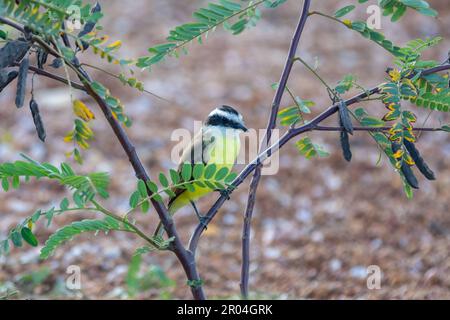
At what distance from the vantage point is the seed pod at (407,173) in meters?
2.42

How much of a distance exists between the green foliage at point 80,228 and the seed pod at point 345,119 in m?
0.88

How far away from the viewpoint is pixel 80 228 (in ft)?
8.05

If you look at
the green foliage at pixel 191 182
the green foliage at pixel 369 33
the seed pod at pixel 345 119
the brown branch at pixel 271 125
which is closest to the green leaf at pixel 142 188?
the green foliage at pixel 191 182

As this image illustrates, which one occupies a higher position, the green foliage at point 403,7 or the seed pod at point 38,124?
the green foliage at point 403,7

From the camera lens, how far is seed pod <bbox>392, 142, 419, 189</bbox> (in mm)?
2418

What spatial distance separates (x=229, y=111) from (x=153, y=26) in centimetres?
502

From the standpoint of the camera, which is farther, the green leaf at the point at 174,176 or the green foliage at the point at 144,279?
the green foliage at the point at 144,279

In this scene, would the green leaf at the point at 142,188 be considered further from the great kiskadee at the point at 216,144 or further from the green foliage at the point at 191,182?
the great kiskadee at the point at 216,144

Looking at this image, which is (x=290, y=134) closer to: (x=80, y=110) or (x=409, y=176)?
(x=409, y=176)

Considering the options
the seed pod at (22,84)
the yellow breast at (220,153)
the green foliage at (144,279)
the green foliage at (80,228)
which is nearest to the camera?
the seed pod at (22,84)

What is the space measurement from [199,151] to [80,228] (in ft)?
5.08

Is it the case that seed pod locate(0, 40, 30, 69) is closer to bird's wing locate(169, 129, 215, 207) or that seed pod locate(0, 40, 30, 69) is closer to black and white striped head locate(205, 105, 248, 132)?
bird's wing locate(169, 129, 215, 207)
